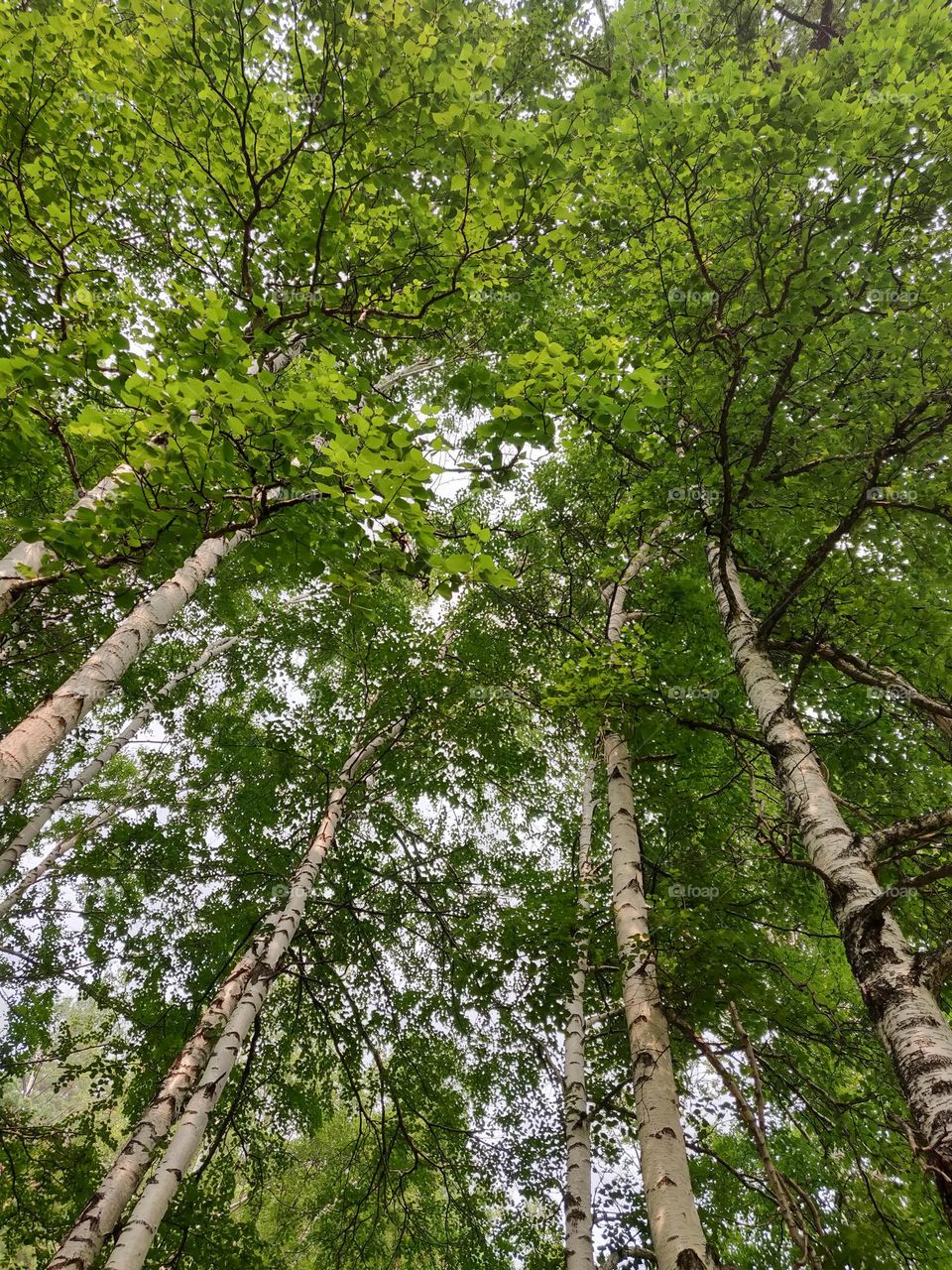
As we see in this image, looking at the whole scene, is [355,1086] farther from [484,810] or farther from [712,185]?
[712,185]

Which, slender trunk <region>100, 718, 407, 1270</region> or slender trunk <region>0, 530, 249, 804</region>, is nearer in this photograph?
slender trunk <region>0, 530, 249, 804</region>

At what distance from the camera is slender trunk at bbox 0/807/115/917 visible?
734 cm

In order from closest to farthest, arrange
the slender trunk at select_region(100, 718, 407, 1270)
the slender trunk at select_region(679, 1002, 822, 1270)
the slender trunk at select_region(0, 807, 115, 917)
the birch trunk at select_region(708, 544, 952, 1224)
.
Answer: the slender trunk at select_region(679, 1002, 822, 1270) → the birch trunk at select_region(708, 544, 952, 1224) → the slender trunk at select_region(100, 718, 407, 1270) → the slender trunk at select_region(0, 807, 115, 917)

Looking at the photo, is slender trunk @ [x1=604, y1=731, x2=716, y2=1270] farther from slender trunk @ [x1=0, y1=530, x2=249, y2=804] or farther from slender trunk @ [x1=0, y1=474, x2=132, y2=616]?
slender trunk @ [x1=0, y1=474, x2=132, y2=616]

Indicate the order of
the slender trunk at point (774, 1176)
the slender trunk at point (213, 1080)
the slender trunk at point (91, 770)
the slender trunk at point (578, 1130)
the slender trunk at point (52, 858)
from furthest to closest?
the slender trunk at point (52, 858) < the slender trunk at point (91, 770) < the slender trunk at point (578, 1130) < the slender trunk at point (213, 1080) < the slender trunk at point (774, 1176)

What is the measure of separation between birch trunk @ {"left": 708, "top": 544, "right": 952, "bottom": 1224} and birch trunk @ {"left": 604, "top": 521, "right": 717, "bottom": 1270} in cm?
124

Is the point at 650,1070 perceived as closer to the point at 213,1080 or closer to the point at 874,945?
the point at 874,945

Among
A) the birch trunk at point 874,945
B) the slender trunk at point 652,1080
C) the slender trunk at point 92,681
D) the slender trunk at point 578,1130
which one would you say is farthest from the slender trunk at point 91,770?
the birch trunk at point 874,945

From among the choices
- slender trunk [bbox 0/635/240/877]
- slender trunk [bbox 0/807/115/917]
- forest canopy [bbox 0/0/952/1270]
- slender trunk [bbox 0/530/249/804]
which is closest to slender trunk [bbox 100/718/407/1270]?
forest canopy [bbox 0/0/952/1270]

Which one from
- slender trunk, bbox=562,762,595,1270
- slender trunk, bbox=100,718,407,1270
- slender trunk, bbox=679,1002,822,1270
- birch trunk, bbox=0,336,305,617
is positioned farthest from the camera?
slender trunk, bbox=562,762,595,1270

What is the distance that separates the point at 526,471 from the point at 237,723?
6278 millimetres

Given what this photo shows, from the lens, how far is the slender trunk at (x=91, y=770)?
620 centimetres

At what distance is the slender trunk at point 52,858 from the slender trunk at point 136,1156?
417 cm

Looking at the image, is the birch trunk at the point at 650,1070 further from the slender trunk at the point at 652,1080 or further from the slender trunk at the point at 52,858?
the slender trunk at the point at 52,858
